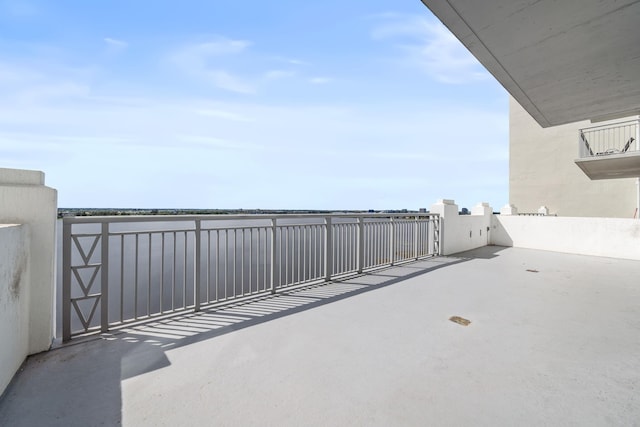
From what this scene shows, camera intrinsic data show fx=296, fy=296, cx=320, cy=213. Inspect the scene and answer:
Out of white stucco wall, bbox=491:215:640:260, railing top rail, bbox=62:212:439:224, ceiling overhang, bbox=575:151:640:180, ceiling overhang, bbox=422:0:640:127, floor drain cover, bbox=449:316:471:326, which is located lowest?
floor drain cover, bbox=449:316:471:326

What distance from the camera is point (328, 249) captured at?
4.65 meters

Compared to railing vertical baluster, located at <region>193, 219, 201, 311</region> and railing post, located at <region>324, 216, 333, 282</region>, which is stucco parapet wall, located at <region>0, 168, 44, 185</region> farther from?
railing post, located at <region>324, 216, 333, 282</region>

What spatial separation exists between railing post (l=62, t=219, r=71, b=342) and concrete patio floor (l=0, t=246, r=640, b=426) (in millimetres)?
210

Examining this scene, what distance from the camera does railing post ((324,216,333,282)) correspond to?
180 inches

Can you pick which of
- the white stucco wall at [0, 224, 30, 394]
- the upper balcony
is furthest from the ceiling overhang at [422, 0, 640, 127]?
the upper balcony

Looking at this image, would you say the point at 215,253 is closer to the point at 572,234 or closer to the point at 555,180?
the point at 572,234

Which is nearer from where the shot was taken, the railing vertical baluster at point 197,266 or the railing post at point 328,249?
the railing vertical baluster at point 197,266

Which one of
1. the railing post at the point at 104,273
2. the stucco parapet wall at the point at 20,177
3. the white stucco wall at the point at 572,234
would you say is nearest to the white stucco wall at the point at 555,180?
the white stucco wall at the point at 572,234

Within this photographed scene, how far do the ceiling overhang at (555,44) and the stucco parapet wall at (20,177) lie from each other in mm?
3415

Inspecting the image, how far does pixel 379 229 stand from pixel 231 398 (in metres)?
4.29

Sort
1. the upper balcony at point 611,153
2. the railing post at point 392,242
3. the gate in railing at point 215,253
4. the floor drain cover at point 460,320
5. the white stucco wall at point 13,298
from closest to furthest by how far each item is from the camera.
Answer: the white stucco wall at point 13,298 → the gate in railing at point 215,253 → the floor drain cover at point 460,320 → the railing post at point 392,242 → the upper balcony at point 611,153

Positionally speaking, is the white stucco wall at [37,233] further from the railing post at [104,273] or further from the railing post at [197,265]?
the railing post at [197,265]

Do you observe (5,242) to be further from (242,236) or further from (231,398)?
(242,236)

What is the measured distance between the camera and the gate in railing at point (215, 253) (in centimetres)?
264
